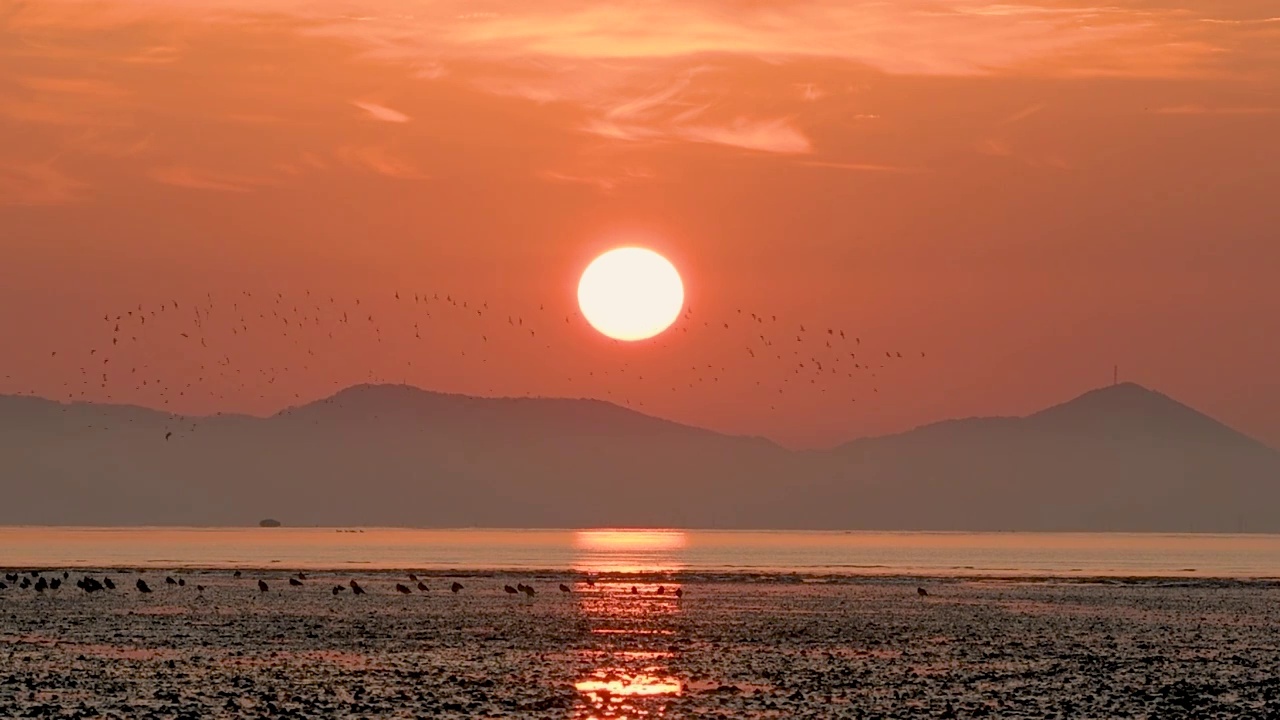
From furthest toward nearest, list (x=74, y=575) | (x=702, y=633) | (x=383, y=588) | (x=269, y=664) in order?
1. (x=74, y=575)
2. (x=383, y=588)
3. (x=702, y=633)
4. (x=269, y=664)

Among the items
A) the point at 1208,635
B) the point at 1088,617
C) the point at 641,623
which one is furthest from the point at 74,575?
the point at 1208,635

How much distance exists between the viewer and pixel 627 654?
2378 inches

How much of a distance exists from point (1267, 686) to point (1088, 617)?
31037 mm

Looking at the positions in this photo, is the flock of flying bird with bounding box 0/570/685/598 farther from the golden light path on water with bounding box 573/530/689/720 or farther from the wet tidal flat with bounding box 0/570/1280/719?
the golden light path on water with bounding box 573/530/689/720

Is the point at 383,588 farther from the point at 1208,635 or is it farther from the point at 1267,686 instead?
the point at 1267,686

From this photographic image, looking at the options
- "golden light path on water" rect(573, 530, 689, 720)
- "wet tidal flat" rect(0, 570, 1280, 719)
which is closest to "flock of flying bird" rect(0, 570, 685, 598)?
"wet tidal flat" rect(0, 570, 1280, 719)

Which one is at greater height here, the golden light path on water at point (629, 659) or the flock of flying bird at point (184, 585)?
the flock of flying bird at point (184, 585)

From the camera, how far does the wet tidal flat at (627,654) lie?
46.5m

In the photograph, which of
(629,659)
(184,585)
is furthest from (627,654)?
(184,585)

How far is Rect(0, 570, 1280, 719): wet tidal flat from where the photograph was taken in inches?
1832

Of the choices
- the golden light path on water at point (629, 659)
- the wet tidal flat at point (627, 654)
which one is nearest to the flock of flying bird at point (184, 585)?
the wet tidal flat at point (627, 654)

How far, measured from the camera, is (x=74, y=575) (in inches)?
4823

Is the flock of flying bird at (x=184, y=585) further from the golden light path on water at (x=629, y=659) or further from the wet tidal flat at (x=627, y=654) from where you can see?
the golden light path on water at (x=629, y=659)

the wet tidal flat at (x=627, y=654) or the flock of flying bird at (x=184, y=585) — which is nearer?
the wet tidal flat at (x=627, y=654)
